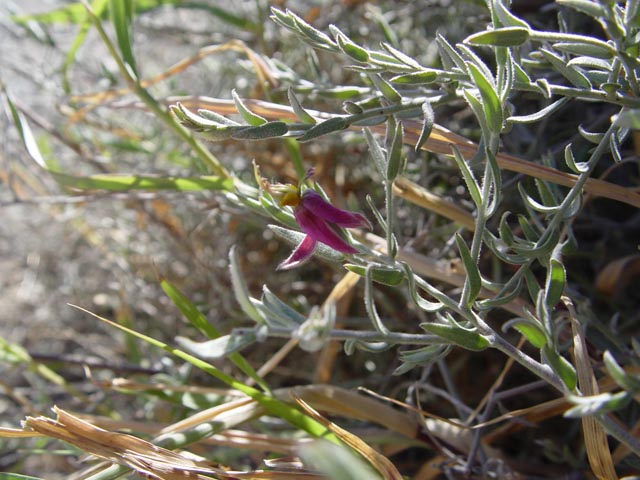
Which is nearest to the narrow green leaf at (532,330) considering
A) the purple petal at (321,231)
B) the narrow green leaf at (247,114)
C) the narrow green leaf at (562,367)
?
the narrow green leaf at (562,367)

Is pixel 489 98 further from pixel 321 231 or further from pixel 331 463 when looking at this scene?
pixel 331 463

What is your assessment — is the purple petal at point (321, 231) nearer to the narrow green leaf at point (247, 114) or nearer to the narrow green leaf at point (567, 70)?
the narrow green leaf at point (247, 114)

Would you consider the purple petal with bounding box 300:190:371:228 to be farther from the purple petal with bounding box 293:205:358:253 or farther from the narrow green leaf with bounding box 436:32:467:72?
the narrow green leaf with bounding box 436:32:467:72

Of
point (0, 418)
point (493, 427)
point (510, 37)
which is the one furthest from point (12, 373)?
point (510, 37)

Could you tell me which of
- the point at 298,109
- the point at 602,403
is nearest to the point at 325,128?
the point at 298,109

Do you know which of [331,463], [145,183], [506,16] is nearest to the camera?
[331,463]

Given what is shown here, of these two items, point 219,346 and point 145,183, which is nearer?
point 219,346
